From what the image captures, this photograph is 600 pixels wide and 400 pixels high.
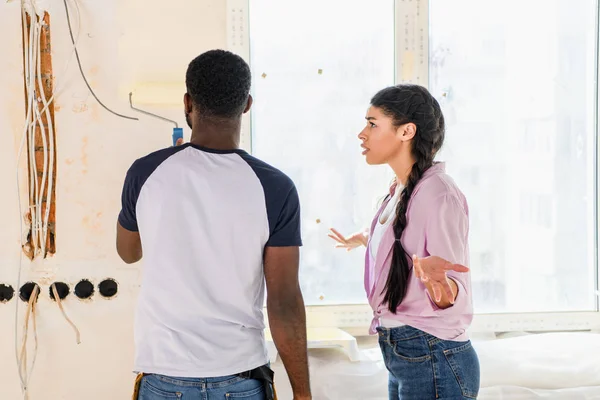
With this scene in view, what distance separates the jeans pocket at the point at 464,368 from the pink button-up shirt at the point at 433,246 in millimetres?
29

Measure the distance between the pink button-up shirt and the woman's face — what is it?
106 millimetres

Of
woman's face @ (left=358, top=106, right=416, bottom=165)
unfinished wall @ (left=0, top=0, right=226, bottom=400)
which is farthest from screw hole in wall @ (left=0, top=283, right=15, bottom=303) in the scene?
woman's face @ (left=358, top=106, right=416, bottom=165)

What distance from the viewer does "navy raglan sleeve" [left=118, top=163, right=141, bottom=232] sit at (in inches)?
48.8

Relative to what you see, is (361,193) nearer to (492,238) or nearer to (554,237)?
(492,238)

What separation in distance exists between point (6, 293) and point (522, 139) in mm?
1819

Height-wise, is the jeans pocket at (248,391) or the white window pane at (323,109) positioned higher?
the white window pane at (323,109)

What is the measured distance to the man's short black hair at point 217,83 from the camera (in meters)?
1.26

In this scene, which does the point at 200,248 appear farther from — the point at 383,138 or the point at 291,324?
the point at 383,138

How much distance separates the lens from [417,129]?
157 cm

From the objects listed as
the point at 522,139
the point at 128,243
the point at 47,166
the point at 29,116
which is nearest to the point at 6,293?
the point at 47,166

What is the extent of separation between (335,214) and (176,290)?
3.64 feet

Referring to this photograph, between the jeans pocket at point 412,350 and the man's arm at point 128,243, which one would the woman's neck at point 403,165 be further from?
the man's arm at point 128,243

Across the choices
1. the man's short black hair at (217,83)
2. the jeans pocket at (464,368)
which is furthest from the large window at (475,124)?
the man's short black hair at (217,83)

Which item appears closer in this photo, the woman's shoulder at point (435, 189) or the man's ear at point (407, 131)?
the woman's shoulder at point (435, 189)
